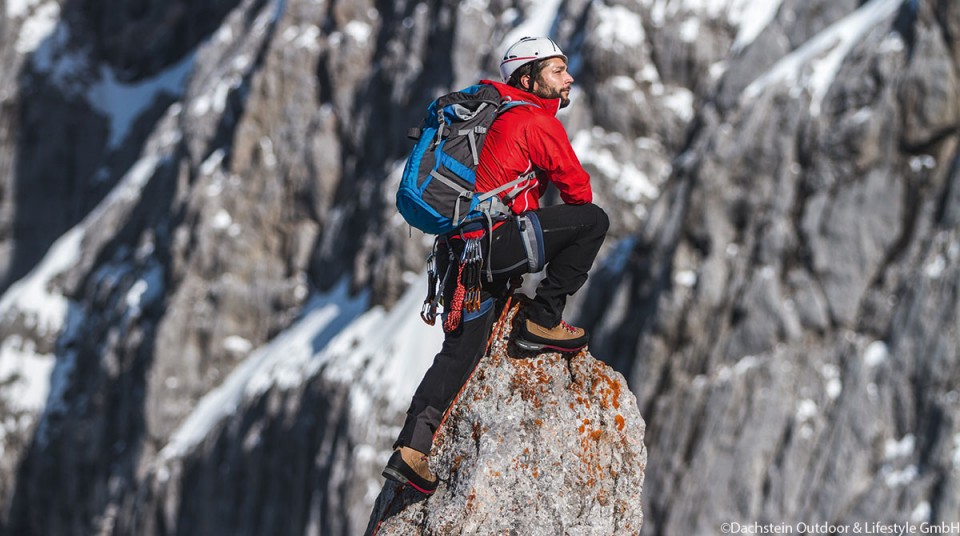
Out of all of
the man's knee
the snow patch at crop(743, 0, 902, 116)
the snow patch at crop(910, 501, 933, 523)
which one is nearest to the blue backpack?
the man's knee

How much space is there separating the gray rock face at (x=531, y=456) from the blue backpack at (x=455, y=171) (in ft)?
2.88

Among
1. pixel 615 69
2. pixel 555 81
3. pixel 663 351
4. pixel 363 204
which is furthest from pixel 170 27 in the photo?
pixel 555 81

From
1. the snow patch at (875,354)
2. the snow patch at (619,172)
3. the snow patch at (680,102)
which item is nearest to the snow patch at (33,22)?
the snow patch at (619,172)

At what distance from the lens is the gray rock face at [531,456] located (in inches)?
350

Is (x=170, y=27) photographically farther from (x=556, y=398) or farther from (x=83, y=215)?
(x=556, y=398)

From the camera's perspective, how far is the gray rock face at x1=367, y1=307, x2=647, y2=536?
890 cm

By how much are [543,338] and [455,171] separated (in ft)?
4.68

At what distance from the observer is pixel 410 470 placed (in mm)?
8836

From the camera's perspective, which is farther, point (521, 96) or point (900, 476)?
point (900, 476)

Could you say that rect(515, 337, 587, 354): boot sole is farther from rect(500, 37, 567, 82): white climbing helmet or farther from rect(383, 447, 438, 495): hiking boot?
rect(500, 37, 567, 82): white climbing helmet

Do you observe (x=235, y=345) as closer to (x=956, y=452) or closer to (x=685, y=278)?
(x=685, y=278)

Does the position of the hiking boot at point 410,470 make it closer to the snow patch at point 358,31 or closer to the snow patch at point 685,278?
the snow patch at point 685,278

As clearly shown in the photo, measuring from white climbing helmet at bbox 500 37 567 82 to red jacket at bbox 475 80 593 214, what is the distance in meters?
0.31

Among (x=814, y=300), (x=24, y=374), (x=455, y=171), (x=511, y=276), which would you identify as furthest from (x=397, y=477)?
(x=24, y=374)
